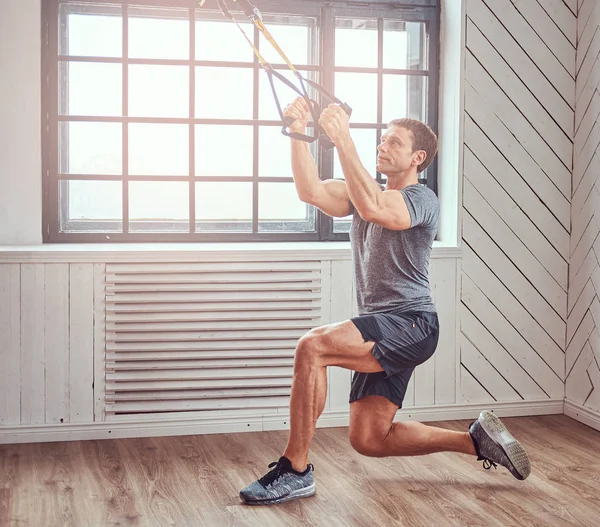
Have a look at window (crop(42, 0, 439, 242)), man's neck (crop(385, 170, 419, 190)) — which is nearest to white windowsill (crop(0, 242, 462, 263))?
window (crop(42, 0, 439, 242))

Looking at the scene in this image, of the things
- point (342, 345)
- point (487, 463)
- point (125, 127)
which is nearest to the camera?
point (342, 345)

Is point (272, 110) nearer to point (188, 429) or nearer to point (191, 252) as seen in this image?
point (191, 252)

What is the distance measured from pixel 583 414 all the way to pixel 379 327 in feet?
5.64

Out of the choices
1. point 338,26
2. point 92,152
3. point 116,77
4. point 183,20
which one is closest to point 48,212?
point 92,152

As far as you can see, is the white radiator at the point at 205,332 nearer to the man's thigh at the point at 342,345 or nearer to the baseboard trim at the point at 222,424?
the baseboard trim at the point at 222,424

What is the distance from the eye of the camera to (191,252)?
371 centimetres

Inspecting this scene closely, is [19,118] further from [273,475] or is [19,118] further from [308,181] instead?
[273,475]

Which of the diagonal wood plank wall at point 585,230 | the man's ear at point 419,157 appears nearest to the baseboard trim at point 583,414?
the diagonal wood plank wall at point 585,230

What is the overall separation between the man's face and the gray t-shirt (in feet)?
0.33

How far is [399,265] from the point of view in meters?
2.96

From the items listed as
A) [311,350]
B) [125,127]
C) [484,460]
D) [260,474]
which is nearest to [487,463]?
[484,460]

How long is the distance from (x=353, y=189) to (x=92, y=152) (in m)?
1.75

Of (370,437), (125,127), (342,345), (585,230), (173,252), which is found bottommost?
(370,437)

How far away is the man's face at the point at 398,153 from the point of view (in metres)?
3.01
